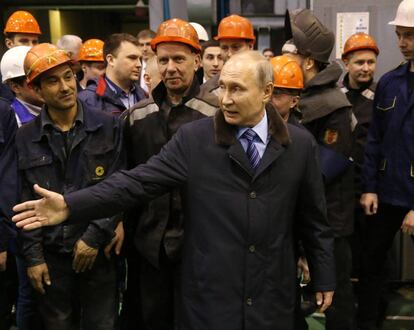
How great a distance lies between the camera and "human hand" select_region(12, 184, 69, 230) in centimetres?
239

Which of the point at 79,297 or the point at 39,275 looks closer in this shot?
the point at 39,275

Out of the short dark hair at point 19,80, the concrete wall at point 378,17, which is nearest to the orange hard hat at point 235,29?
the concrete wall at point 378,17

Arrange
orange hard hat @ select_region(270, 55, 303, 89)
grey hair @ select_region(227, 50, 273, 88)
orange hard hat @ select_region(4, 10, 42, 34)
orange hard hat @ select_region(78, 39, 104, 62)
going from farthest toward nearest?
1. orange hard hat @ select_region(4, 10, 42, 34)
2. orange hard hat @ select_region(78, 39, 104, 62)
3. orange hard hat @ select_region(270, 55, 303, 89)
4. grey hair @ select_region(227, 50, 273, 88)

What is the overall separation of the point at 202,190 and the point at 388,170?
65.1 inches

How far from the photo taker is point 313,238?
2729mm

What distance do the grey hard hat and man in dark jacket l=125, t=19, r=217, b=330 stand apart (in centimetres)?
94

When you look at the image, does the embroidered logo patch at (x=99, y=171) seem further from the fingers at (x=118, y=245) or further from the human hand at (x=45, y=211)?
the human hand at (x=45, y=211)

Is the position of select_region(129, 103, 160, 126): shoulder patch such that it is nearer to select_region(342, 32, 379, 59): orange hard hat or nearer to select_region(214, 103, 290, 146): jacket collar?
select_region(214, 103, 290, 146): jacket collar

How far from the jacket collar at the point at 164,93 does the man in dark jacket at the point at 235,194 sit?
1.81ft

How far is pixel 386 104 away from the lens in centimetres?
376

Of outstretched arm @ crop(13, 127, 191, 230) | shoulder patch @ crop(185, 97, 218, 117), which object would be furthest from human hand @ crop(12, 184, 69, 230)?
shoulder patch @ crop(185, 97, 218, 117)

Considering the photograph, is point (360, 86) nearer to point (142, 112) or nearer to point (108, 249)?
point (142, 112)

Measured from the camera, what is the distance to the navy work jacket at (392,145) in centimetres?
360

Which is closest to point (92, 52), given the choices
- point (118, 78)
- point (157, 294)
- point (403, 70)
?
point (118, 78)
